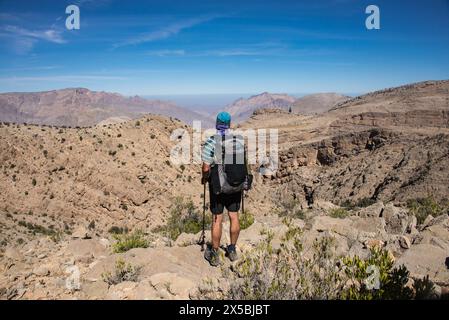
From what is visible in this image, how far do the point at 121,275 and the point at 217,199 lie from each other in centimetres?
166

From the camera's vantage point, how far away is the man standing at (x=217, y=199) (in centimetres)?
479

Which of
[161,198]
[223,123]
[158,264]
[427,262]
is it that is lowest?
[161,198]

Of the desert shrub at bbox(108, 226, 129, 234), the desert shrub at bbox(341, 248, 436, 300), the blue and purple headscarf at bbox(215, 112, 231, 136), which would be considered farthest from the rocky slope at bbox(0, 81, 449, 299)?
the blue and purple headscarf at bbox(215, 112, 231, 136)

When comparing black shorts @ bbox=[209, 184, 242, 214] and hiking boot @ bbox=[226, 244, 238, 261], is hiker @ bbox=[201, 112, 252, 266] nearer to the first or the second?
black shorts @ bbox=[209, 184, 242, 214]

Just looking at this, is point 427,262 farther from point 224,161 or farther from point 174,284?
point 174,284

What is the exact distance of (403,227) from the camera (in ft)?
26.1

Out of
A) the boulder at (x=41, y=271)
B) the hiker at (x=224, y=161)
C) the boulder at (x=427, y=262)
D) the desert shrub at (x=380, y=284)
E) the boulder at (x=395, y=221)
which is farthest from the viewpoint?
the boulder at (x=395, y=221)

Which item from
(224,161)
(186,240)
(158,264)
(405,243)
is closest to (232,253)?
(158,264)

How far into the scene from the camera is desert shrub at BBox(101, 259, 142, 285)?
456 cm

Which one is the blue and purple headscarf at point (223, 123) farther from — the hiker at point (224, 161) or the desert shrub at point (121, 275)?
the desert shrub at point (121, 275)

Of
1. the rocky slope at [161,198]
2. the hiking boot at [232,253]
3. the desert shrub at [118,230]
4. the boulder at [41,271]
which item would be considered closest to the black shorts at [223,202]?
the hiking boot at [232,253]

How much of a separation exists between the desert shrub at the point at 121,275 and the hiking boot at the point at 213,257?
3.46ft

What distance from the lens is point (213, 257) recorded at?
200 inches

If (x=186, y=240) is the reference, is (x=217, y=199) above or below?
above
